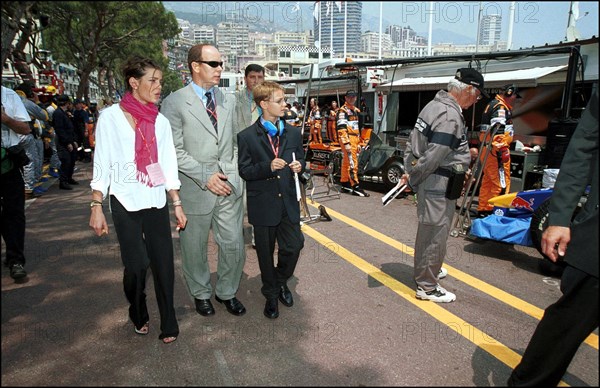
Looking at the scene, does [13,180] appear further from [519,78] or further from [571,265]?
[519,78]

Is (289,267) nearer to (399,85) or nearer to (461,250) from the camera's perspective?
(461,250)

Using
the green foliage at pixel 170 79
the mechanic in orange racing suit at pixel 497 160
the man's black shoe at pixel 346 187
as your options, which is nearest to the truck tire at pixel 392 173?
the man's black shoe at pixel 346 187

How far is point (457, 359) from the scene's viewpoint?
2598mm

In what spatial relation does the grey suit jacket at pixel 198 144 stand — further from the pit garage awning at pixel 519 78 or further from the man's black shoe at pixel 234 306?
the pit garage awning at pixel 519 78

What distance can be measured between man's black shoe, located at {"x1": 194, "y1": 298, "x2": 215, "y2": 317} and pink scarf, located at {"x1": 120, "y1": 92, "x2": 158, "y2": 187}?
1.18m

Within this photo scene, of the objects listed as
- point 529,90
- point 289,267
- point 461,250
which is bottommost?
point 461,250

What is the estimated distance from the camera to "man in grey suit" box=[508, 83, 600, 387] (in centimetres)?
185

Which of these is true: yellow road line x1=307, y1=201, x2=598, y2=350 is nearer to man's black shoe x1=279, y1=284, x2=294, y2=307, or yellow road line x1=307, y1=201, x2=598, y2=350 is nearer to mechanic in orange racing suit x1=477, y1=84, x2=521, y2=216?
man's black shoe x1=279, y1=284, x2=294, y2=307

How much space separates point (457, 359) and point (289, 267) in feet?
4.57

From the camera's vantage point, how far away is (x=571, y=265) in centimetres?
193

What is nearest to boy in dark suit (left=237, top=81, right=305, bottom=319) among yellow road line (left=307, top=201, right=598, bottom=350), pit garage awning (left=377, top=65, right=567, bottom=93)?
yellow road line (left=307, top=201, right=598, bottom=350)

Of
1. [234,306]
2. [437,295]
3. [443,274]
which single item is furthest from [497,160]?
[234,306]

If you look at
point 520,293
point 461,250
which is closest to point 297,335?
point 520,293

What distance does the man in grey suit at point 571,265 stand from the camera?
1.85 m
